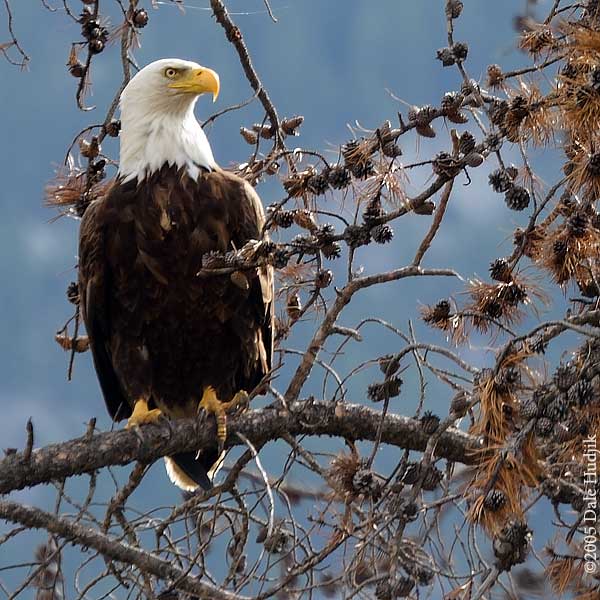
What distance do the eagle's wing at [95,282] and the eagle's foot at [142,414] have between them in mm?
76

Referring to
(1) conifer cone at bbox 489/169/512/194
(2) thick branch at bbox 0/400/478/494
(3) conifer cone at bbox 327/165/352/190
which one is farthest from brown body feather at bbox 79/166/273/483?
(1) conifer cone at bbox 489/169/512/194

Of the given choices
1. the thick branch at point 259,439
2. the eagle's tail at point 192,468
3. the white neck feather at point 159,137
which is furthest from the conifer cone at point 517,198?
the eagle's tail at point 192,468

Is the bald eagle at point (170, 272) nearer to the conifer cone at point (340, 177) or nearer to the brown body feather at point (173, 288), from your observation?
the brown body feather at point (173, 288)

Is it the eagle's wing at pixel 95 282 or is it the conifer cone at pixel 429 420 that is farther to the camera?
the eagle's wing at pixel 95 282

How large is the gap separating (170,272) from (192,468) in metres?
1.04

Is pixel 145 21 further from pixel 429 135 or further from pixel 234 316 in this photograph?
pixel 429 135

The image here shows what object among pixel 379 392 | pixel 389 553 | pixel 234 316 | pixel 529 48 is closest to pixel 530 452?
pixel 389 553

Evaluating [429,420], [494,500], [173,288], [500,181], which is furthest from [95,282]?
[494,500]

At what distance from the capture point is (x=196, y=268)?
4.71 m

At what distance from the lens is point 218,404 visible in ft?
16.1

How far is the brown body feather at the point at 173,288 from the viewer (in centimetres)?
475

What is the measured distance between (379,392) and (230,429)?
3.30 feet

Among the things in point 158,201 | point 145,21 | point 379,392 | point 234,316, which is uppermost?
point 145,21

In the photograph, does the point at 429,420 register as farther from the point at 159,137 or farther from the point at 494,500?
the point at 159,137
